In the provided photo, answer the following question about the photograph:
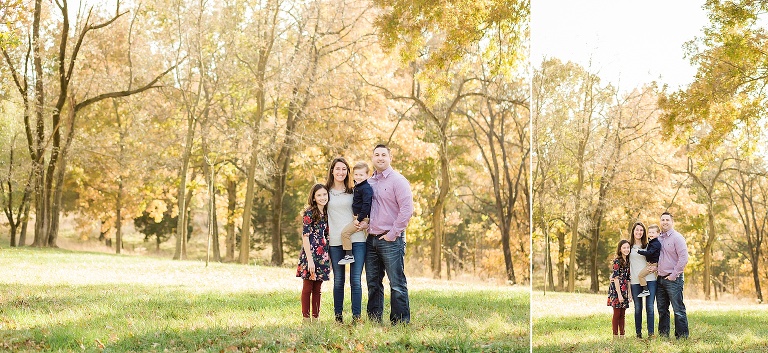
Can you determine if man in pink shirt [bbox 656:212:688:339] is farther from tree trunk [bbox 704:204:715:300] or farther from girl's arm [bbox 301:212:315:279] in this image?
girl's arm [bbox 301:212:315:279]

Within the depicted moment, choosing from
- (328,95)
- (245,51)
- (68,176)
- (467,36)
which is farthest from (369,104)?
(68,176)

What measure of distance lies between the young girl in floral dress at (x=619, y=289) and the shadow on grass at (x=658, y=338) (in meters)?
0.05

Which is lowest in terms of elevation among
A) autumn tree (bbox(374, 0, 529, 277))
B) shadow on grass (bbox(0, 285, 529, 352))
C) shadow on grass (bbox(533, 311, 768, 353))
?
shadow on grass (bbox(0, 285, 529, 352))

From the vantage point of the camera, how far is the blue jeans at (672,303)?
171 inches

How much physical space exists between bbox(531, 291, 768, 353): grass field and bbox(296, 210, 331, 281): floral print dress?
9.22 feet

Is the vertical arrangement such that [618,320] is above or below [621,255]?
below

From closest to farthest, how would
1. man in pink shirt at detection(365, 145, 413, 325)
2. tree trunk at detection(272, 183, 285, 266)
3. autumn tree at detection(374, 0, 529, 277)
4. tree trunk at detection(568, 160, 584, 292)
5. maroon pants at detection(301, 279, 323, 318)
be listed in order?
tree trunk at detection(568, 160, 584, 292)
man in pink shirt at detection(365, 145, 413, 325)
maroon pants at detection(301, 279, 323, 318)
autumn tree at detection(374, 0, 529, 277)
tree trunk at detection(272, 183, 285, 266)

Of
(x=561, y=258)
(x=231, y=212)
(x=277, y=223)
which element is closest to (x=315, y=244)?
(x=561, y=258)

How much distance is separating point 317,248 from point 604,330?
10.4 feet

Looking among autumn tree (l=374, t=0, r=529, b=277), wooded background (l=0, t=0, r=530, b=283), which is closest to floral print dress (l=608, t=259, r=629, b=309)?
autumn tree (l=374, t=0, r=529, b=277)

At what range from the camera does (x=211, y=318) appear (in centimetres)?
733

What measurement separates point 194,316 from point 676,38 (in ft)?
17.0

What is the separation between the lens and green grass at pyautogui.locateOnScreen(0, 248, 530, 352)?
228 inches

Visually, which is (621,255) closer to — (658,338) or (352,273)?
(658,338)
